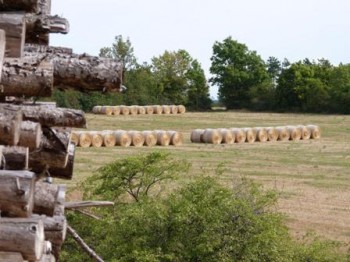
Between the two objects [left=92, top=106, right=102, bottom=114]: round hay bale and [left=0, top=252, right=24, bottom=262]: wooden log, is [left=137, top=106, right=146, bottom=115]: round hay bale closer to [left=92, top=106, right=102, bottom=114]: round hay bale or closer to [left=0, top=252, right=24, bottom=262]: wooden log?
[left=92, top=106, right=102, bottom=114]: round hay bale

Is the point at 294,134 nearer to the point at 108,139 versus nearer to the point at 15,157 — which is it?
the point at 108,139

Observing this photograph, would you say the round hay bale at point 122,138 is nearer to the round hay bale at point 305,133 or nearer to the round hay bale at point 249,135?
the round hay bale at point 249,135

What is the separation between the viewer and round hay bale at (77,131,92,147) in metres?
44.2

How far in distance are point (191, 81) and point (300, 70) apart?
1531cm

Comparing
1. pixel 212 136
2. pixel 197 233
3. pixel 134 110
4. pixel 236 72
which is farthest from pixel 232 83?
pixel 197 233

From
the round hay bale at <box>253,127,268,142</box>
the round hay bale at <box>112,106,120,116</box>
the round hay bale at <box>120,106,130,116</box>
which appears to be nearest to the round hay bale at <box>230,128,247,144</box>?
the round hay bale at <box>253,127,268,142</box>

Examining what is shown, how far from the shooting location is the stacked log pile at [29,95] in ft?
14.9

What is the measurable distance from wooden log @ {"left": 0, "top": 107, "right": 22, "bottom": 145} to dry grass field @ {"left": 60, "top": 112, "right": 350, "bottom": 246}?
1517 centimetres

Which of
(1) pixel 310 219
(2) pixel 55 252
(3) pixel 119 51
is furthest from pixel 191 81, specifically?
(2) pixel 55 252

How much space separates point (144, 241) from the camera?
15375mm

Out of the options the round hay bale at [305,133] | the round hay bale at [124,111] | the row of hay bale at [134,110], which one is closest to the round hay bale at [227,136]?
the round hay bale at [305,133]

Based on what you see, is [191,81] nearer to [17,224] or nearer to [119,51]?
[119,51]

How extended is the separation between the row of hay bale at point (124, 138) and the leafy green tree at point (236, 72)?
4839 centimetres

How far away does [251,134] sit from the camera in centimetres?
5141
